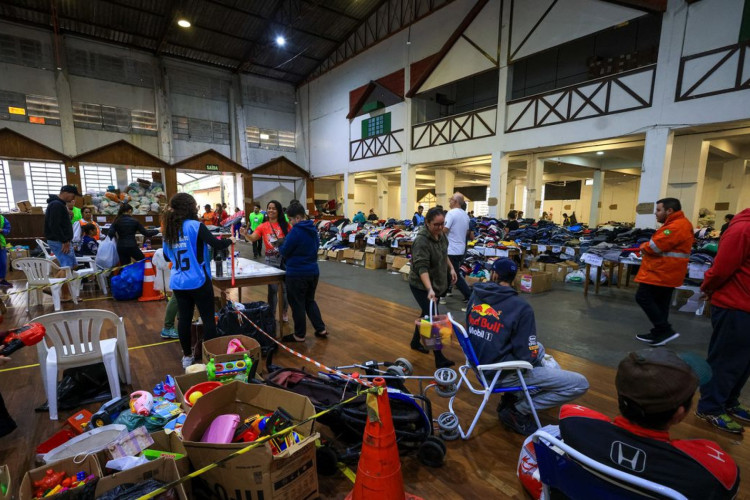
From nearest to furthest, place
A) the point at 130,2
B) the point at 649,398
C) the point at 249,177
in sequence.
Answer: the point at 649,398 → the point at 130,2 → the point at 249,177

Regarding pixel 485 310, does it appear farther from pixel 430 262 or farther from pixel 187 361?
pixel 187 361

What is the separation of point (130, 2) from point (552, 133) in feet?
48.4

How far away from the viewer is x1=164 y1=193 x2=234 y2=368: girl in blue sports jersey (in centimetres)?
278

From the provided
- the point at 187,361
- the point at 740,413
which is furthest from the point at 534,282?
the point at 187,361

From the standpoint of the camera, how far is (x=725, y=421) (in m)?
2.38

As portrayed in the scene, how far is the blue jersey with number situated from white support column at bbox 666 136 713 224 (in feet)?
31.9

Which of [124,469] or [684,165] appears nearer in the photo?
[124,469]

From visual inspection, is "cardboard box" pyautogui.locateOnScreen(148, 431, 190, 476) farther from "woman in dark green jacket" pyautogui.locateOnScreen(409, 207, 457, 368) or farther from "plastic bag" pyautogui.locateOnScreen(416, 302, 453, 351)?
"woman in dark green jacket" pyautogui.locateOnScreen(409, 207, 457, 368)

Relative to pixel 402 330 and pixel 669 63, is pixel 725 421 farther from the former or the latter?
pixel 669 63

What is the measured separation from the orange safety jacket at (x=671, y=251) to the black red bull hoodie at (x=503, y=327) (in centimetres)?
241

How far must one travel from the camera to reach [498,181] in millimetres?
10070

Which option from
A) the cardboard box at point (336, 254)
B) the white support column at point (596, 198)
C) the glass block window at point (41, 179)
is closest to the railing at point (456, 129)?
the cardboard box at point (336, 254)

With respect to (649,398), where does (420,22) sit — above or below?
above

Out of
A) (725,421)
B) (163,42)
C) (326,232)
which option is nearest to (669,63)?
(725,421)
